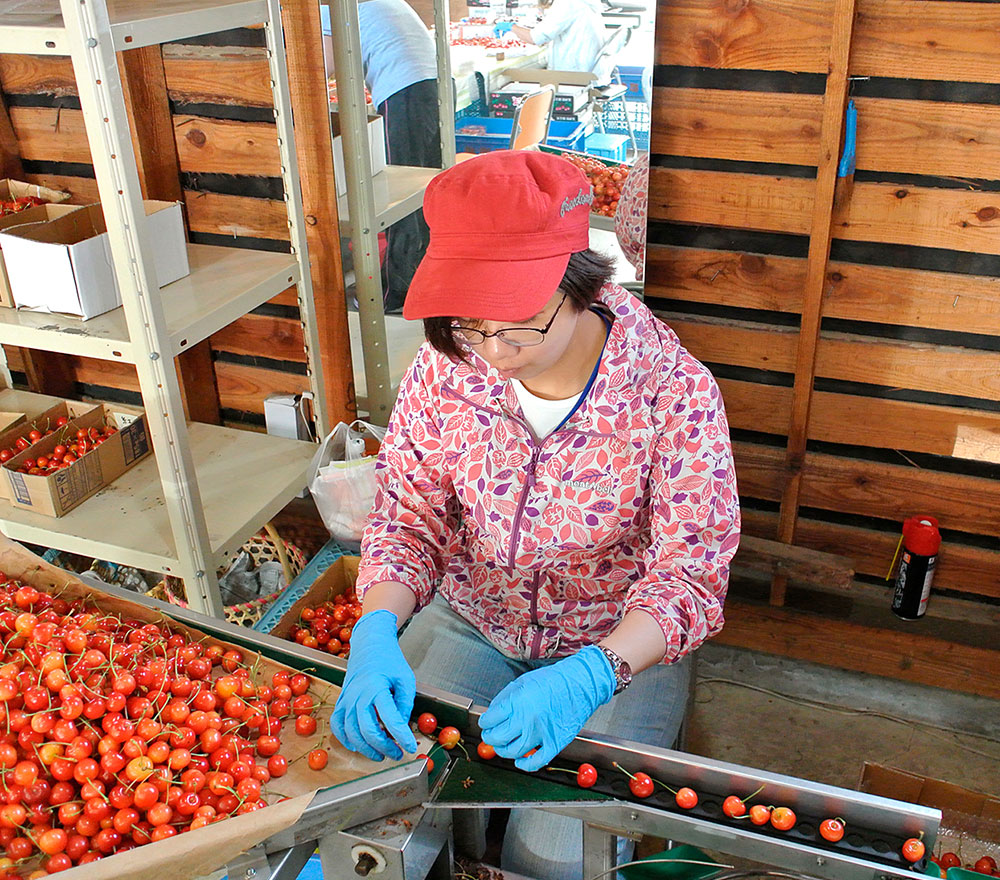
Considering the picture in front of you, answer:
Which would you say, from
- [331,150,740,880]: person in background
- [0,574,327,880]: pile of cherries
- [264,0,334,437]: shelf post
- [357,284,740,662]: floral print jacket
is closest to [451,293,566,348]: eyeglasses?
[331,150,740,880]: person in background

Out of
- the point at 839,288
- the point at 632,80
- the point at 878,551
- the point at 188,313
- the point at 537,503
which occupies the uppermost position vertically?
the point at 632,80

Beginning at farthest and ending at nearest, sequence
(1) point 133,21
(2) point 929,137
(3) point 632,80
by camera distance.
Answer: (3) point 632,80, (2) point 929,137, (1) point 133,21

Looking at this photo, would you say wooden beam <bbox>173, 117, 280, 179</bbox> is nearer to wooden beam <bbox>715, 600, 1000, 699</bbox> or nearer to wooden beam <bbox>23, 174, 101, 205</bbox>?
wooden beam <bbox>23, 174, 101, 205</bbox>

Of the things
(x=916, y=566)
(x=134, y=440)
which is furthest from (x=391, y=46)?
(x=916, y=566)

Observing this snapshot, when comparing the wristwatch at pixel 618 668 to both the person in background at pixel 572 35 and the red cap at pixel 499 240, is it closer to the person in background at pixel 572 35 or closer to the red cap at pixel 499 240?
the red cap at pixel 499 240

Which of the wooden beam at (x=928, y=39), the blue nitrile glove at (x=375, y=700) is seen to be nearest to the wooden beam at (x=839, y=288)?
the wooden beam at (x=928, y=39)

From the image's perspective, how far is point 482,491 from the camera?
194 centimetres

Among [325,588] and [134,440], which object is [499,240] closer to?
[325,588]

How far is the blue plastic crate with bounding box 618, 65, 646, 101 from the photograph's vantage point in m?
2.47

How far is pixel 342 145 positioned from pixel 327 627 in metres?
1.35

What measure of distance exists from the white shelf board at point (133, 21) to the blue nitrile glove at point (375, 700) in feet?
4.07

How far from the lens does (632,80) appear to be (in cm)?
248

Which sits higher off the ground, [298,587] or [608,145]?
[608,145]

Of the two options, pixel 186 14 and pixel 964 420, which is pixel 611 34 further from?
pixel 964 420
